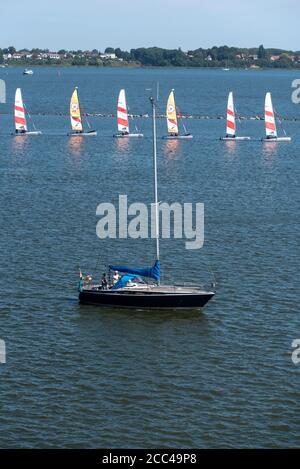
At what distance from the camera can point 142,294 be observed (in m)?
56.9

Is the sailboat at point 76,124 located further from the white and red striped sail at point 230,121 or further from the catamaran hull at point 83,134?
the white and red striped sail at point 230,121

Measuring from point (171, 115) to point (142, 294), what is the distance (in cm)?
8581

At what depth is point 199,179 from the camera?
4161 inches

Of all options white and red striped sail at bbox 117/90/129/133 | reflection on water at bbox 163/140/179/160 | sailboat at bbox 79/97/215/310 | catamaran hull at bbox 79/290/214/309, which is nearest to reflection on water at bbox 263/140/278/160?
reflection on water at bbox 163/140/179/160

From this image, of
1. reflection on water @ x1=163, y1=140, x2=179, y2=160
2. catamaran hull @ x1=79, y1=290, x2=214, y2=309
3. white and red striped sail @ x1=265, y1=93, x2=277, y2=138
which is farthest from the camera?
white and red striped sail @ x1=265, y1=93, x2=277, y2=138

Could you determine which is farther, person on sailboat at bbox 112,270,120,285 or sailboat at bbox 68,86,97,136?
sailboat at bbox 68,86,97,136

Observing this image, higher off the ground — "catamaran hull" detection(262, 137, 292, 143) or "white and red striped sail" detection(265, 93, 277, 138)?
"white and red striped sail" detection(265, 93, 277, 138)

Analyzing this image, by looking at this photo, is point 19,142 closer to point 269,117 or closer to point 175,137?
point 175,137

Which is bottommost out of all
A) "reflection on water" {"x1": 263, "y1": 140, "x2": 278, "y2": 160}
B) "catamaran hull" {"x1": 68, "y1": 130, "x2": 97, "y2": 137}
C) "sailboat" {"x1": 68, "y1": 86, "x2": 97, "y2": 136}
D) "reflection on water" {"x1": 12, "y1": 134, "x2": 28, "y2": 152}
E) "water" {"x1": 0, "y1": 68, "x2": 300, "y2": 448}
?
"water" {"x1": 0, "y1": 68, "x2": 300, "y2": 448}

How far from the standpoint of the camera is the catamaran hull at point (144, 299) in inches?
2228

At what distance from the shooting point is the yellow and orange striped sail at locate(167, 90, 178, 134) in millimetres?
138875

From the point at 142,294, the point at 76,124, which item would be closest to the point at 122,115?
the point at 76,124

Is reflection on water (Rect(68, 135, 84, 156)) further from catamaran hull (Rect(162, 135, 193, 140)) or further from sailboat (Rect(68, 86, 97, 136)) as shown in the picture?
catamaran hull (Rect(162, 135, 193, 140))

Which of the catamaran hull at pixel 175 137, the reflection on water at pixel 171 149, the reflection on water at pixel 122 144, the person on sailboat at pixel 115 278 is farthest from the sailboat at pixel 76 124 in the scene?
the person on sailboat at pixel 115 278
